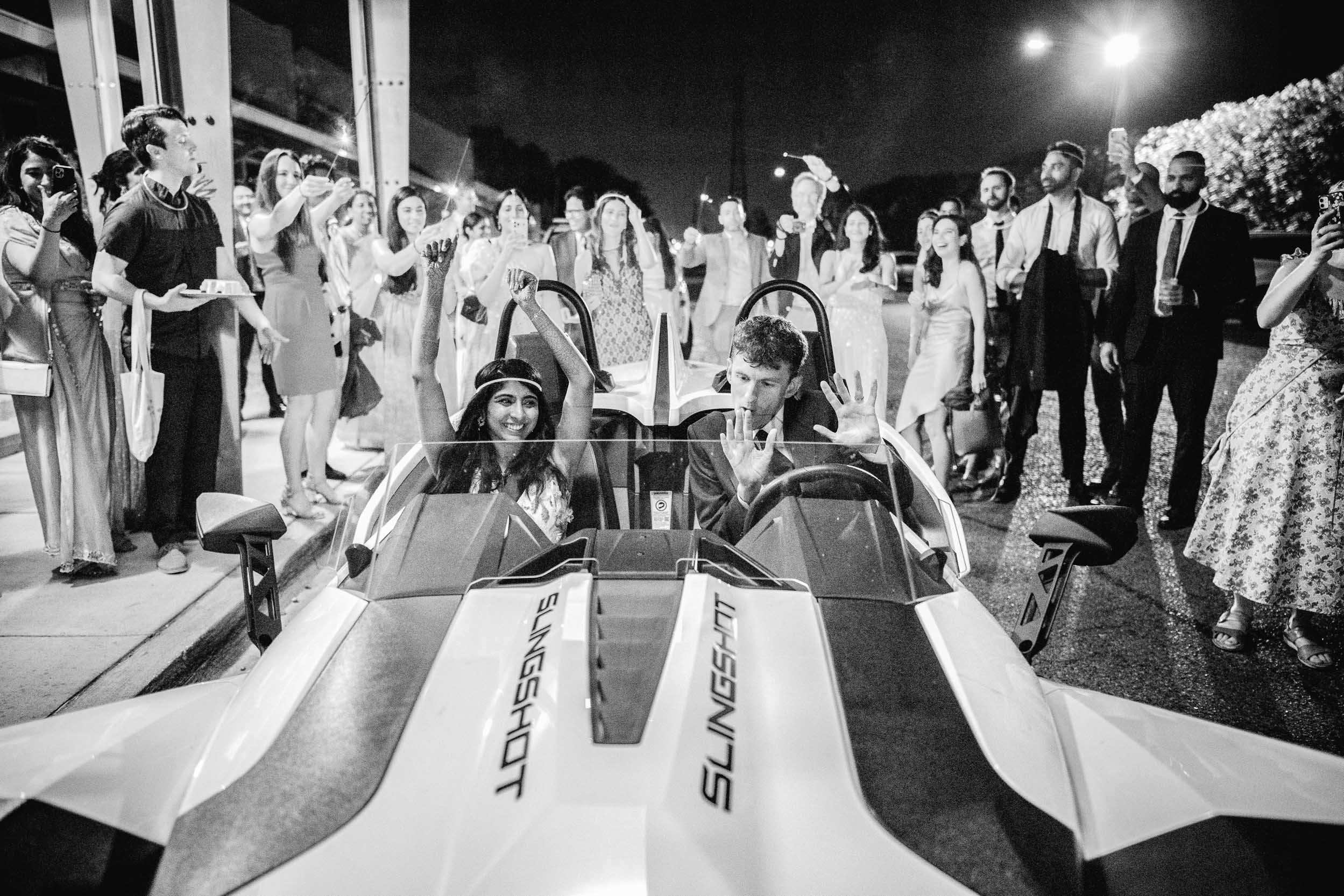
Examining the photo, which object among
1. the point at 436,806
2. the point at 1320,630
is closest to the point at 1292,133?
the point at 1320,630

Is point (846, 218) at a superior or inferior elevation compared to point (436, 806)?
superior

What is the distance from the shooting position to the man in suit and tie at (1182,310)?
509cm

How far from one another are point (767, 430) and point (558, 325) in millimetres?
1265

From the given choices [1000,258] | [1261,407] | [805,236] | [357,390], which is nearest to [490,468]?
[1261,407]

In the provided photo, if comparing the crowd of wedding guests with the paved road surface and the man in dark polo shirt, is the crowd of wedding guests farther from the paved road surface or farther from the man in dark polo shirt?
the paved road surface

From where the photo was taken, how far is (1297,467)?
351cm

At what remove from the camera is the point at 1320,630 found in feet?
12.7

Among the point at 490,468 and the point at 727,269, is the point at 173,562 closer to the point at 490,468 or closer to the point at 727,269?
the point at 490,468

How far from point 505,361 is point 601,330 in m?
3.47

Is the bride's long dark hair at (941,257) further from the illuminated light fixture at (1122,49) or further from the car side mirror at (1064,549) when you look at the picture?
the illuminated light fixture at (1122,49)

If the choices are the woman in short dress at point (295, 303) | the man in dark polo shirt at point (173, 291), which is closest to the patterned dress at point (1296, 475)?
the man in dark polo shirt at point (173, 291)

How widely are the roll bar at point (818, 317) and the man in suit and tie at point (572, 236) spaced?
2.74 metres

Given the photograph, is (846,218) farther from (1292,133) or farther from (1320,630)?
(1292,133)

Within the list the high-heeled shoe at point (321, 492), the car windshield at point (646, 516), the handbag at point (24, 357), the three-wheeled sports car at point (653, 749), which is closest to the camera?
the three-wheeled sports car at point (653, 749)
